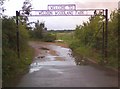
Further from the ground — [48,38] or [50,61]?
[48,38]

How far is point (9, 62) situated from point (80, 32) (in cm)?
3256

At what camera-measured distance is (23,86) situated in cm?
1336

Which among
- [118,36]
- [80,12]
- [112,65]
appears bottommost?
[112,65]

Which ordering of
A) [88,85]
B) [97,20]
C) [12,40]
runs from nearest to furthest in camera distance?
[88,85] → [12,40] → [97,20]

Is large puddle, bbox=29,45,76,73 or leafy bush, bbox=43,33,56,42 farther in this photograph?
leafy bush, bbox=43,33,56,42

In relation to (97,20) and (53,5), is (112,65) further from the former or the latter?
(97,20)

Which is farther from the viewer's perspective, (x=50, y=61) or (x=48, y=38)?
(x=48, y=38)

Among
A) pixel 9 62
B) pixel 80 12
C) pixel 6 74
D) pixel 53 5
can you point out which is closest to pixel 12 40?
pixel 53 5

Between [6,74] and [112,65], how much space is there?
9230 millimetres

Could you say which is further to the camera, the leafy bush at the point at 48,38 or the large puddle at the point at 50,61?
the leafy bush at the point at 48,38

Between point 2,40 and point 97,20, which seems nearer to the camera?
point 2,40

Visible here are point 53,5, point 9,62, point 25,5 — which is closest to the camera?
point 9,62

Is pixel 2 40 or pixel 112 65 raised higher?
pixel 2 40

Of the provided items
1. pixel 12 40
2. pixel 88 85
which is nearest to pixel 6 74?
pixel 88 85
